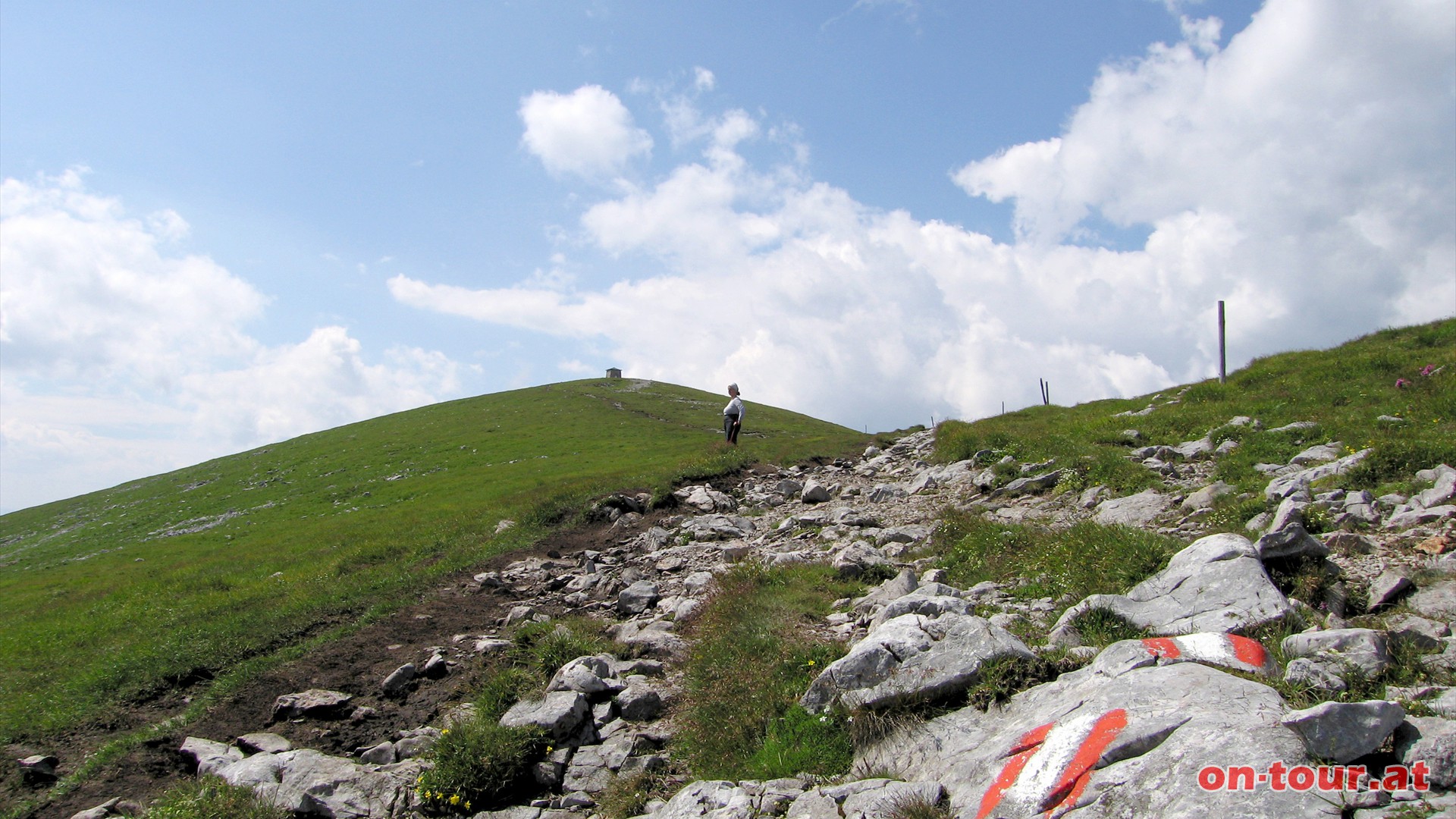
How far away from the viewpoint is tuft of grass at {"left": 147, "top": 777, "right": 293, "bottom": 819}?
7.76 m

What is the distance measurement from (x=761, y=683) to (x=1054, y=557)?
4.61m

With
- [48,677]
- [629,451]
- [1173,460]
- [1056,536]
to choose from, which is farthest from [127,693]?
[629,451]

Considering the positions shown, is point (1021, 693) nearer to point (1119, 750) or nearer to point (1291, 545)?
point (1119, 750)

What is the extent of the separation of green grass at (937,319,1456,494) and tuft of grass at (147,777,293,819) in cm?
1373

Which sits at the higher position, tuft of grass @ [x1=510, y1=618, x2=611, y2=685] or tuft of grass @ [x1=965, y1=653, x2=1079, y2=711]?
tuft of grass @ [x1=965, y1=653, x2=1079, y2=711]

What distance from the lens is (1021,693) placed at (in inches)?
254

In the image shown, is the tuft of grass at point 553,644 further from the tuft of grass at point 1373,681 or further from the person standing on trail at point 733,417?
the person standing on trail at point 733,417

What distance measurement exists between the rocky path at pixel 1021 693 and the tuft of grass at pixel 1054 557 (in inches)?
20.4

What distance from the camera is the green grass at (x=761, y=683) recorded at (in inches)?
279

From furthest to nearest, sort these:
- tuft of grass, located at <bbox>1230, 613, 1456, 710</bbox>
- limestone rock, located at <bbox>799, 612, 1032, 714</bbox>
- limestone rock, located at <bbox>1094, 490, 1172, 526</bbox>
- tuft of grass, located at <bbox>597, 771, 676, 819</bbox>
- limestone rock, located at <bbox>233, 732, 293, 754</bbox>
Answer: limestone rock, located at <bbox>1094, 490, 1172, 526</bbox>, limestone rock, located at <bbox>233, 732, 293, 754</bbox>, tuft of grass, located at <bbox>597, 771, 676, 819</bbox>, limestone rock, located at <bbox>799, 612, 1032, 714</bbox>, tuft of grass, located at <bbox>1230, 613, 1456, 710</bbox>

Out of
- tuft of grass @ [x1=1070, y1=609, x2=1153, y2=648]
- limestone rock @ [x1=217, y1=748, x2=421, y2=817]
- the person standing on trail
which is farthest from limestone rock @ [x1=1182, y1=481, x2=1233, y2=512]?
the person standing on trail

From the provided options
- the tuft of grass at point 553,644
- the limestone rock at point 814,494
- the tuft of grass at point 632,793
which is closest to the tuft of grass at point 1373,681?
the tuft of grass at point 632,793

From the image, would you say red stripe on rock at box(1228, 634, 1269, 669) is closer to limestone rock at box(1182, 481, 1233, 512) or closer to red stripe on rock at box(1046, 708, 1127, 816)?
red stripe on rock at box(1046, 708, 1127, 816)

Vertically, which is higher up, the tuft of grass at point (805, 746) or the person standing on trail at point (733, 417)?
the person standing on trail at point (733, 417)
